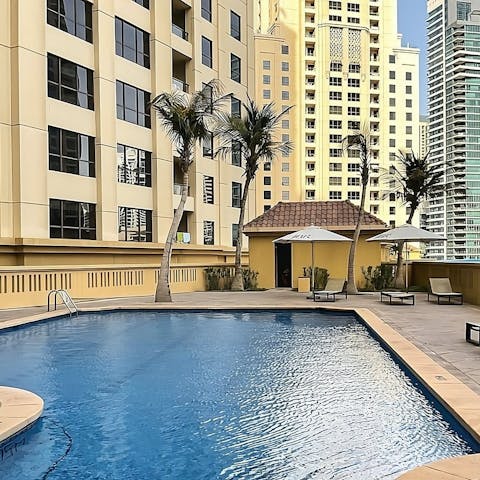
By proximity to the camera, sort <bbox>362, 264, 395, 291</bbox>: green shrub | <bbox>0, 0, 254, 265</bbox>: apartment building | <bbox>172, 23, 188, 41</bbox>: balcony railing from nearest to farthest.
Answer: <bbox>0, 0, 254, 265</bbox>: apartment building, <bbox>362, 264, 395, 291</bbox>: green shrub, <bbox>172, 23, 188, 41</bbox>: balcony railing

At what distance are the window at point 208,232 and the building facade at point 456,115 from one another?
105 ft

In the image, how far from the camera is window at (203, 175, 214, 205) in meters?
32.2

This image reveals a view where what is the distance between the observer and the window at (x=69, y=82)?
2194 centimetres

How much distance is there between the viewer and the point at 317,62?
268 ft

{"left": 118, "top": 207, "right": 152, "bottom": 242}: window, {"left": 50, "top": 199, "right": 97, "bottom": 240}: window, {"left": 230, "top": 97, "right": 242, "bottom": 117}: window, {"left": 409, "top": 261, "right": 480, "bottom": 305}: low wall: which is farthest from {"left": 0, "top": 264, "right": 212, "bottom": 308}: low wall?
{"left": 230, "top": 97, "right": 242, "bottom": 117}: window

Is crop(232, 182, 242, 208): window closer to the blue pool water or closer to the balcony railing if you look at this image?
the balcony railing

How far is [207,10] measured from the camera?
3297 centimetres

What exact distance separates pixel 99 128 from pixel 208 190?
9.79 meters

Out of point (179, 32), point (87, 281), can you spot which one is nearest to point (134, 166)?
point (179, 32)

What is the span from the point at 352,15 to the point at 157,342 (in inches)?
3290

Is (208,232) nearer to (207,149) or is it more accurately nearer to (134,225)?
(207,149)

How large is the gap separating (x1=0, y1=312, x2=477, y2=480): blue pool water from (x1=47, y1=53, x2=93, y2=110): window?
44.3 feet

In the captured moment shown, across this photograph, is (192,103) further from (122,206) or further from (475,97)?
(475,97)

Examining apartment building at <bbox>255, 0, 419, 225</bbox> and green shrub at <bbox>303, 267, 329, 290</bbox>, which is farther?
apartment building at <bbox>255, 0, 419, 225</bbox>
